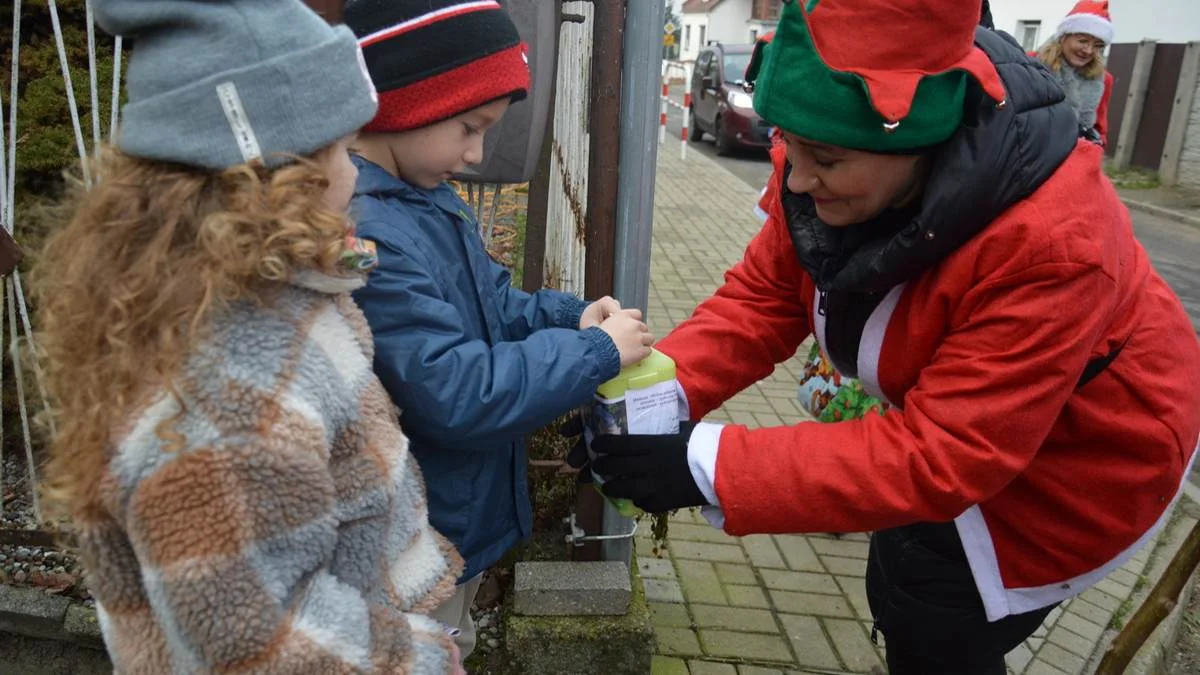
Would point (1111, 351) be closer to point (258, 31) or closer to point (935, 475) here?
point (935, 475)

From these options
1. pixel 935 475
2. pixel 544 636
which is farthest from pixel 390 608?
pixel 544 636

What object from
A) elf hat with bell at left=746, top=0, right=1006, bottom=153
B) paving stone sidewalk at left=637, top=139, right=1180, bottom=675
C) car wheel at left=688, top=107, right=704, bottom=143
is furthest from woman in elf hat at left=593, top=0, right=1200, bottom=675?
car wheel at left=688, top=107, right=704, bottom=143

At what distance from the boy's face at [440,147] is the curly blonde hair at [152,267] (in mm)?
481

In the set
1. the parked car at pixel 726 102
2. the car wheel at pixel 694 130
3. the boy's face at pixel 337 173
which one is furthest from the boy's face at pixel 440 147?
the car wheel at pixel 694 130

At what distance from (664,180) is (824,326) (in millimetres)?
10853

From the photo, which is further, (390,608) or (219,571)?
(390,608)

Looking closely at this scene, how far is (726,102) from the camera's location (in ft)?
47.2

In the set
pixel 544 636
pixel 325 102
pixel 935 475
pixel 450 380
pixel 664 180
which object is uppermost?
pixel 325 102

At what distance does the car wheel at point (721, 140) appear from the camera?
49.1ft

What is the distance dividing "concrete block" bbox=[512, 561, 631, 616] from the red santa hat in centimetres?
526

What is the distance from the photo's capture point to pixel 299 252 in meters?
1.10

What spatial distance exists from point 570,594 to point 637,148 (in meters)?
1.24

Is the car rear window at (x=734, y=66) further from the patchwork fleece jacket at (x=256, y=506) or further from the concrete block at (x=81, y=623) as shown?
the patchwork fleece jacket at (x=256, y=506)

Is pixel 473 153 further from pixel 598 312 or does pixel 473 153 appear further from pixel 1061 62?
pixel 1061 62
